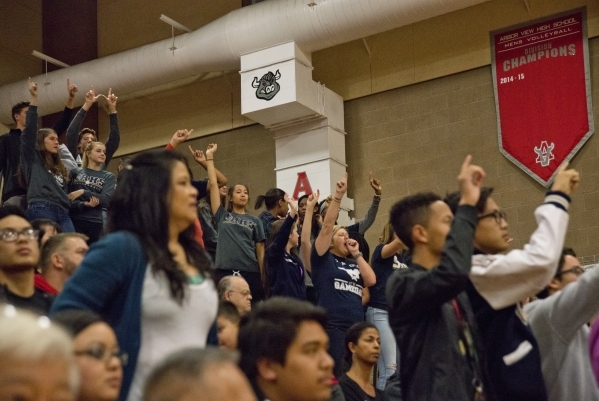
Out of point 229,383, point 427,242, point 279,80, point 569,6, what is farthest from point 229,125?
point 229,383

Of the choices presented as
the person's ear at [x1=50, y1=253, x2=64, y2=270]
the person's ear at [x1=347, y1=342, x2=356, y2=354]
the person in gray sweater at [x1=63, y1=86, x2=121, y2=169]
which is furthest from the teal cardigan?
the person in gray sweater at [x1=63, y1=86, x2=121, y2=169]

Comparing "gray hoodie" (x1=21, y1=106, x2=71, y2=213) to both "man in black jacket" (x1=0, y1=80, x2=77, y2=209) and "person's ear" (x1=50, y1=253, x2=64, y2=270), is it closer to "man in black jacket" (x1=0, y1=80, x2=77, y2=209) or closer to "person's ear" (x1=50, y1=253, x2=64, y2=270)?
"man in black jacket" (x1=0, y1=80, x2=77, y2=209)

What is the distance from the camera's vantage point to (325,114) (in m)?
10.4

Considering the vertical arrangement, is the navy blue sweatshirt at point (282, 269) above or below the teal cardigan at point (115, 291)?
above

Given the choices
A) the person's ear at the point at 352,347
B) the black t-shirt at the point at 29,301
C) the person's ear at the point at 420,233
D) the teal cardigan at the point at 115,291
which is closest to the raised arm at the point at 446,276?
the person's ear at the point at 420,233

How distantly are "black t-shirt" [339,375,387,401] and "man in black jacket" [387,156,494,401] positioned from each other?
7.20 feet

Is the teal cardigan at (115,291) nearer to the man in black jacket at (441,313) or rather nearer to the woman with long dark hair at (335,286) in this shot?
the man in black jacket at (441,313)

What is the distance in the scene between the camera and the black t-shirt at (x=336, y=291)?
19.0 ft

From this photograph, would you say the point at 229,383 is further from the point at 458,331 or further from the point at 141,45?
the point at 141,45

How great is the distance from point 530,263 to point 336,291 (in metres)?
3.12

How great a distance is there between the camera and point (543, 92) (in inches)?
372

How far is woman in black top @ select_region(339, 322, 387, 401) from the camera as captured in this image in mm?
5055

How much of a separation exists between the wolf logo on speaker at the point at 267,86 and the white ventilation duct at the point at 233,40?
0.38 metres

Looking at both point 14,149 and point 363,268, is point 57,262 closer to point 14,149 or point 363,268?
point 363,268
